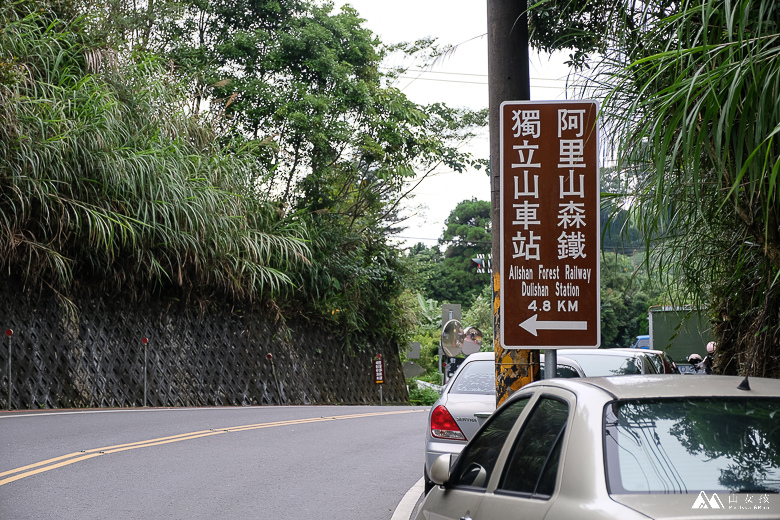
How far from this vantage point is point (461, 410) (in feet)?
26.2

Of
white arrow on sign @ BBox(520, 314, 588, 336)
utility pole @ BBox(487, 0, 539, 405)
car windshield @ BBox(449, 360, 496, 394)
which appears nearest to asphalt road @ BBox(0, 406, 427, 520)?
car windshield @ BBox(449, 360, 496, 394)

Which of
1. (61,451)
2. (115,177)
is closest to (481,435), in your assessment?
(61,451)

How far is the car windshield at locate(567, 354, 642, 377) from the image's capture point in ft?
29.8

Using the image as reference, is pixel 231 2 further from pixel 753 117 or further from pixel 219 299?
pixel 753 117

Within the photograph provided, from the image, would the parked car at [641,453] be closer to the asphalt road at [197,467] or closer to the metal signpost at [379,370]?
the asphalt road at [197,467]

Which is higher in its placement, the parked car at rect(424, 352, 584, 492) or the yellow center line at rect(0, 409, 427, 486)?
the parked car at rect(424, 352, 584, 492)

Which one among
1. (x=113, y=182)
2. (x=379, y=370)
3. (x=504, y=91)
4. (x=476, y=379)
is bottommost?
(x=379, y=370)

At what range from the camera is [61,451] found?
10.1 meters

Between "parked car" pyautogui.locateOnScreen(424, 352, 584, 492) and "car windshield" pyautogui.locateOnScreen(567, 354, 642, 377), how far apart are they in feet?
1.75

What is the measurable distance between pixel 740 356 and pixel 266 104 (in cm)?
1666

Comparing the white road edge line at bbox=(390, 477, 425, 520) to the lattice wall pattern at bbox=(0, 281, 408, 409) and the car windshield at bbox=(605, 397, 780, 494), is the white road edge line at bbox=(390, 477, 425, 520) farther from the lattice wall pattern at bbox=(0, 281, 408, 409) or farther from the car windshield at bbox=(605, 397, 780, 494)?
the lattice wall pattern at bbox=(0, 281, 408, 409)

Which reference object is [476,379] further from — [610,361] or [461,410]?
[610,361]

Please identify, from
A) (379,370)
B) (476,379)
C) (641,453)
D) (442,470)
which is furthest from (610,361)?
(379,370)

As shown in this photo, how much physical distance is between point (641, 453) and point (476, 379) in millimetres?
5768
